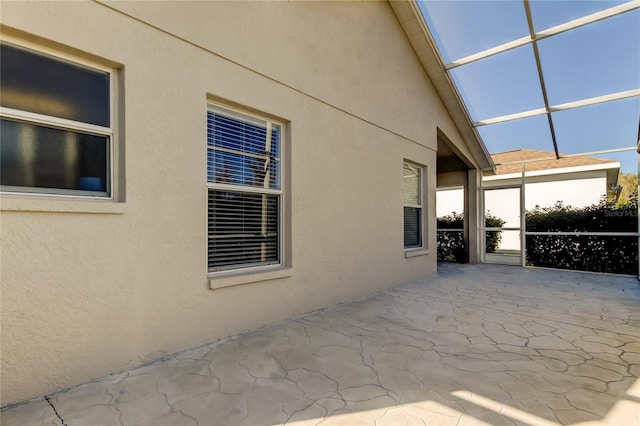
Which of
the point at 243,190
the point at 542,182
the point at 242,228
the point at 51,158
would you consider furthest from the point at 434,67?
the point at 51,158

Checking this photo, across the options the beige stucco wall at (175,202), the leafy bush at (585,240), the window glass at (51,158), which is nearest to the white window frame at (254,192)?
the beige stucco wall at (175,202)

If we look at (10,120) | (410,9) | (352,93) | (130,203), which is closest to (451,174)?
(410,9)

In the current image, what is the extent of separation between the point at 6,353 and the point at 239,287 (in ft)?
6.15

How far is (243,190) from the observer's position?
3826 millimetres

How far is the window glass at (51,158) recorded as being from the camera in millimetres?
2295

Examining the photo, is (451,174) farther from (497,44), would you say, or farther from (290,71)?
(290,71)

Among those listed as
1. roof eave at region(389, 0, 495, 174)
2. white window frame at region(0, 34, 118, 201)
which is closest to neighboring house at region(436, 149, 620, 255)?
roof eave at region(389, 0, 495, 174)

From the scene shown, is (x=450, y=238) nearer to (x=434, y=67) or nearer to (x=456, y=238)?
(x=456, y=238)

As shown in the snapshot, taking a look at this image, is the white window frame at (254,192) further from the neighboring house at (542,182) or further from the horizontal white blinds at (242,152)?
the neighboring house at (542,182)

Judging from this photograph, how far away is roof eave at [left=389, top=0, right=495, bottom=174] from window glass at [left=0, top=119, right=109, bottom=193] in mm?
5974

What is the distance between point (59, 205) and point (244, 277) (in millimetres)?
1809

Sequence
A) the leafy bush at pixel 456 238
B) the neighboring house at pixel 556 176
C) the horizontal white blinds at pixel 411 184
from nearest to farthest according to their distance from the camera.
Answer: the horizontal white blinds at pixel 411 184 < the neighboring house at pixel 556 176 < the leafy bush at pixel 456 238

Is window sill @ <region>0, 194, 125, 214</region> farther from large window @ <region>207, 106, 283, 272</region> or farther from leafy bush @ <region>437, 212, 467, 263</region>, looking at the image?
leafy bush @ <region>437, 212, 467, 263</region>

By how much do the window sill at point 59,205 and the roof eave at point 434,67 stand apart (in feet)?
20.3
